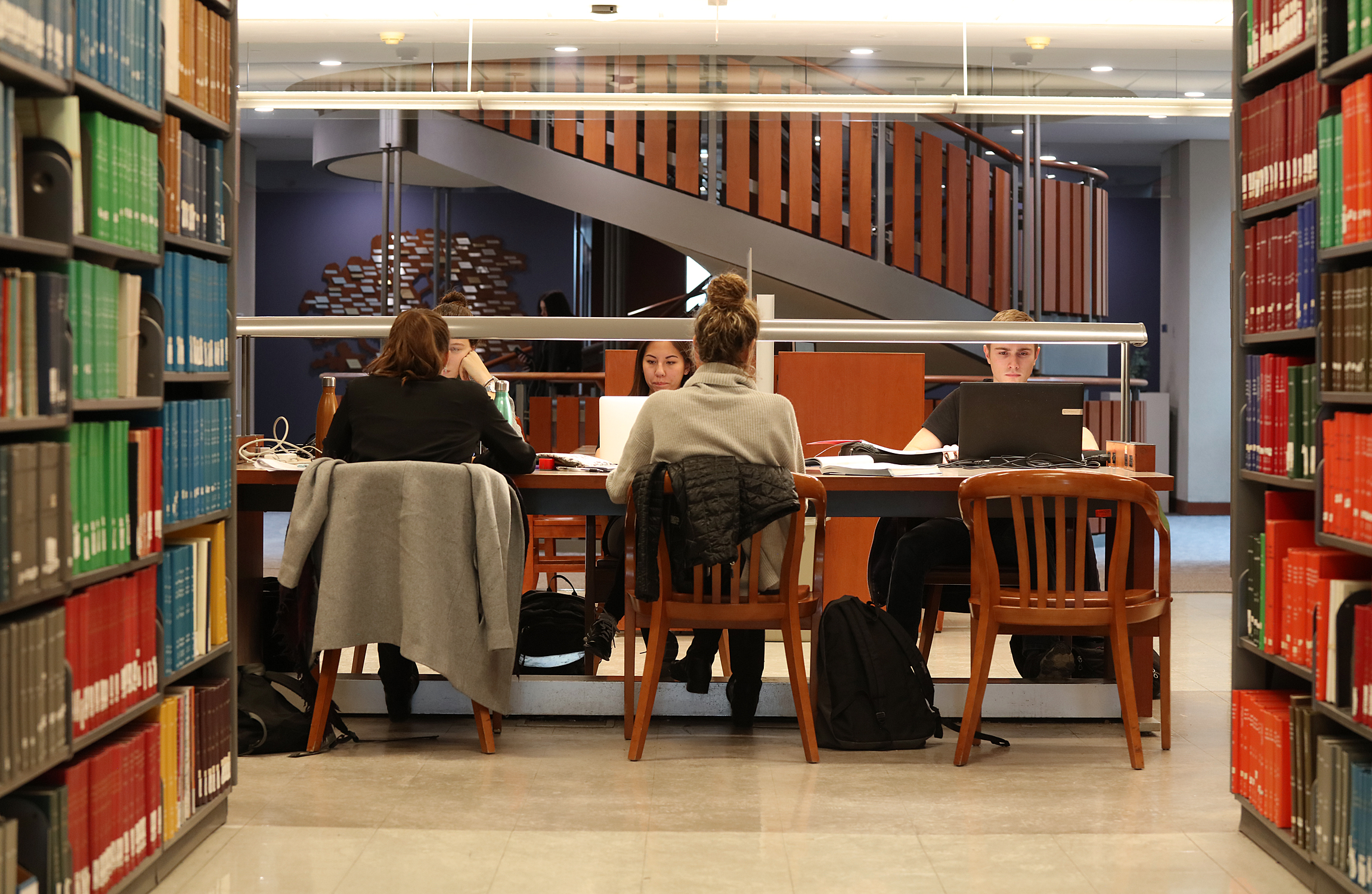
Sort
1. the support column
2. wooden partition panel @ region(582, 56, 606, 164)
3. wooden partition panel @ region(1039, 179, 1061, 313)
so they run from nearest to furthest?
wooden partition panel @ region(582, 56, 606, 164), wooden partition panel @ region(1039, 179, 1061, 313), the support column

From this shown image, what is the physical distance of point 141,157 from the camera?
2.11m

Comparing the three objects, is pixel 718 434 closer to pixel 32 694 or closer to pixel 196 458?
pixel 196 458

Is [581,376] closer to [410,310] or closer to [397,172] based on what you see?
[397,172]

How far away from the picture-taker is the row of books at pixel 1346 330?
6.60 ft

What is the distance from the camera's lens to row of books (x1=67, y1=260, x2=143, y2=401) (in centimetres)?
189

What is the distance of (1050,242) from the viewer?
7.61 meters

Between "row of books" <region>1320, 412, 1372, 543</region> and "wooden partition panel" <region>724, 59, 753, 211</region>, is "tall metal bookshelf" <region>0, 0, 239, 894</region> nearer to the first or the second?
"row of books" <region>1320, 412, 1372, 543</region>

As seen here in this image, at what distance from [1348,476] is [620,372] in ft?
13.5

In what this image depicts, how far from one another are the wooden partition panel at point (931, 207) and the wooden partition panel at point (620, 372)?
7.68ft

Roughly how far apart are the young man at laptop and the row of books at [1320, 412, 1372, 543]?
115 centimetres

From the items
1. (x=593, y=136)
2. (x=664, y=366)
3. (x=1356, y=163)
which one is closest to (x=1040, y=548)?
(x=1356, y=163)

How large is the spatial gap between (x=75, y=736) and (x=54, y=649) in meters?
0.17

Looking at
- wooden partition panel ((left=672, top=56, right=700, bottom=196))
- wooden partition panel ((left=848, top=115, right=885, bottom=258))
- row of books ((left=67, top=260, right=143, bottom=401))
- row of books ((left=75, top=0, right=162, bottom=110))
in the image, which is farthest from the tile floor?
wooden partition panel ((left=672, top=56, right=700, bottom=196))

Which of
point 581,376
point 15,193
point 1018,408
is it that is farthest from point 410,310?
point 581,376
